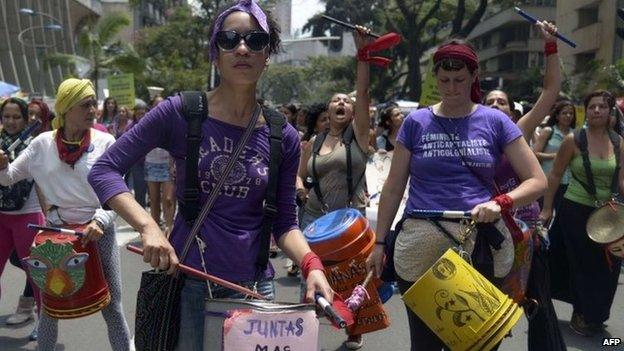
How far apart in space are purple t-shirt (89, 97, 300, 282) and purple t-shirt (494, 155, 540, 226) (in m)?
1.48

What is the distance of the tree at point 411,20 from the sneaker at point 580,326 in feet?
77.6

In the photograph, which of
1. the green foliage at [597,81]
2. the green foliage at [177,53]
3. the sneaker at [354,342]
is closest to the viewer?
the sneaker at [354,342]

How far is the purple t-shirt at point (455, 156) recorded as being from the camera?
3.40 metres

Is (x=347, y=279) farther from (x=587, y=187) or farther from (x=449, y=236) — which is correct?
(x=587, y=187)

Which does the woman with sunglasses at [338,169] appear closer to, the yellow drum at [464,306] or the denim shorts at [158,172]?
the yellow drum at [464,306]

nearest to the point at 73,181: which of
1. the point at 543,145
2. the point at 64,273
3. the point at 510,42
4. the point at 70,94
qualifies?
the point at 70,94

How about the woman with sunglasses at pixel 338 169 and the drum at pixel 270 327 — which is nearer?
the drum at pixel 270 327

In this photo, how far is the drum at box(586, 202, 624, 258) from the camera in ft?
17.0

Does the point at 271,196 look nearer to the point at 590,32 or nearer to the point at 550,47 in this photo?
the point at 550,47

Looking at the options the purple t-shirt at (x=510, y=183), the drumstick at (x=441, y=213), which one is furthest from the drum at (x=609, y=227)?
the drumstick at (x=441, y=213)

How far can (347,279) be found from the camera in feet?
14.5

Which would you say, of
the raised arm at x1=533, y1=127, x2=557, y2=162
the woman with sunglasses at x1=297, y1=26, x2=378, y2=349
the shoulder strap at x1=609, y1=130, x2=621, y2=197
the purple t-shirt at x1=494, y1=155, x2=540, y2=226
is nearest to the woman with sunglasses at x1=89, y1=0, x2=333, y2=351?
the purple t-shirt at x1=494, y1=155, x2=540, y2=226

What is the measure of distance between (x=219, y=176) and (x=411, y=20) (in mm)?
35863

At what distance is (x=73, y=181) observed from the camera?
14.4 feet
